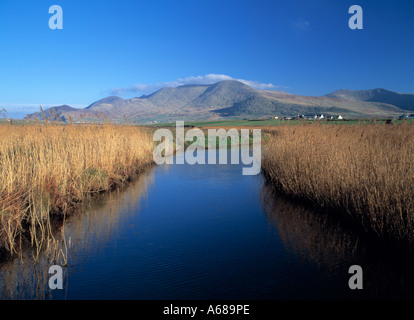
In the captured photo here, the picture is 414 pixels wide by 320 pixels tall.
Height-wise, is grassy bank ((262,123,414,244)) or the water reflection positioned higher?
grassy bank ((262,123,414,244))

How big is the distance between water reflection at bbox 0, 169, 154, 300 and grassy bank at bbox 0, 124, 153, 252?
32cm

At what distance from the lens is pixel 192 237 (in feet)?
22.4

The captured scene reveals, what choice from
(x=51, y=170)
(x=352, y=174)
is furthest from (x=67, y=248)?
(x=352, y=174)

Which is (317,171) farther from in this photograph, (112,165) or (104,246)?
(112,165)

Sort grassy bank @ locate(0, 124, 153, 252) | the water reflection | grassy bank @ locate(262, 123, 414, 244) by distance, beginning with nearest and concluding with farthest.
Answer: the water reflection < grassy bank @ locate(262, 123, 414, 244) < grassy bank @ locate(0, 124, 153, 252)

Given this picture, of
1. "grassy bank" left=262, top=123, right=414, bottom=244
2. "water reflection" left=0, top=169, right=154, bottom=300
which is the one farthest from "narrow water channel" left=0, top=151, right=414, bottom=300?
"grassy bank" left=262, top=123, right=414, bottom=244

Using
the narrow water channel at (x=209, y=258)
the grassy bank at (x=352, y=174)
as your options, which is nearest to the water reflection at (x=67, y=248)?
the narrow water channel at (x=209, y=258)

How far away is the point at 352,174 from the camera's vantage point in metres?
6.90

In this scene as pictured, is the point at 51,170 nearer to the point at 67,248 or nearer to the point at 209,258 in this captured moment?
the point at 67,248

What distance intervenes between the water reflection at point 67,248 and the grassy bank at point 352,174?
513 centimetres

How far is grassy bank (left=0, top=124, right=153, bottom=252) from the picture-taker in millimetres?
6012

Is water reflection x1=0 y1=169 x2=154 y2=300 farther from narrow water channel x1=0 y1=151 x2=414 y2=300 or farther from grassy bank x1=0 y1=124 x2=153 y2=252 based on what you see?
grassy bank x1=0 y1=124 x2=153 y2=252
